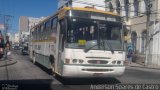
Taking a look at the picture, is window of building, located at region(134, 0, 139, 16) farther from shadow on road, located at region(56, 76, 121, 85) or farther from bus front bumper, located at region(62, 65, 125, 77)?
bus front bumper, located at region(62, 65, 125, 77)

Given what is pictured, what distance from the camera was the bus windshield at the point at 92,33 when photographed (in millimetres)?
12211

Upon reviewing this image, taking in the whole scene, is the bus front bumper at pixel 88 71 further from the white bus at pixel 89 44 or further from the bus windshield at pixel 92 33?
A: the bus windshield at pixel 92 33

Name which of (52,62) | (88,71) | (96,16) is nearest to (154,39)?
(52,62)

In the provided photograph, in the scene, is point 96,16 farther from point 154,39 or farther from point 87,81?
point 154,39

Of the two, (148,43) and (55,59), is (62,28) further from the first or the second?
(148,43)

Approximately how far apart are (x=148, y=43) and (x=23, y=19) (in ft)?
406

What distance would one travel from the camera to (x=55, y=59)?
13.8 m

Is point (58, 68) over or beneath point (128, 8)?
beneath

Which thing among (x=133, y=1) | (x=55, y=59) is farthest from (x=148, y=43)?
(x=55, y=59)

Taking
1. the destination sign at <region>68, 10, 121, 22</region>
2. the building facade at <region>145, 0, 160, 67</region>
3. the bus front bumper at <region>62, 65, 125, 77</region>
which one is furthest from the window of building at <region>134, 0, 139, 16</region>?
the bus front bumper at <region>62, 65, 125, 77</region>

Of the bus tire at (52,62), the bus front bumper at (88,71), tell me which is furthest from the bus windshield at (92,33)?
the bus tire at (52,62)

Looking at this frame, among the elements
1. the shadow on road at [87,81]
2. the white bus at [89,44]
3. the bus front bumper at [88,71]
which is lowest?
the shadow on road at [87,81]

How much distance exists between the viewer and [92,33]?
1249 centimetres

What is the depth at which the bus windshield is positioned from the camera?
12.2m
